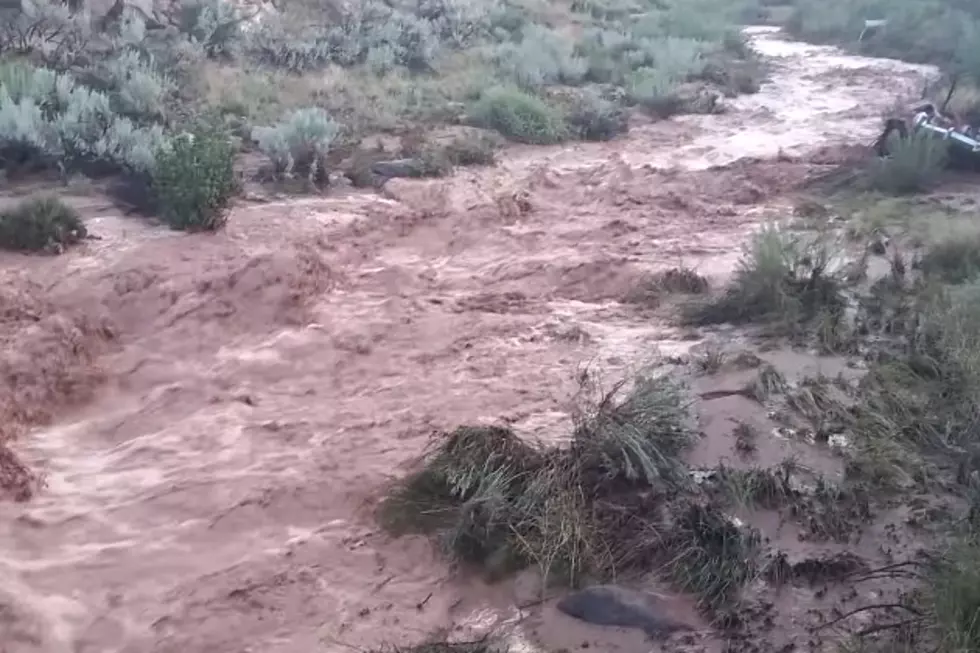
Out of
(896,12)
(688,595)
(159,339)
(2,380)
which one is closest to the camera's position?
(688,595)

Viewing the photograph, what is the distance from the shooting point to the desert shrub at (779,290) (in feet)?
22.5

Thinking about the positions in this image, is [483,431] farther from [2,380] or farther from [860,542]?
[2,380]

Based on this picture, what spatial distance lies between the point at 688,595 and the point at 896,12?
17.8 m

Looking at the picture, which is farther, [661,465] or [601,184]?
[601,184]

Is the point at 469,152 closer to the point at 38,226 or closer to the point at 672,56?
the point at 38,226

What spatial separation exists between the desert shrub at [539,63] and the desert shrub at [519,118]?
1.52 m

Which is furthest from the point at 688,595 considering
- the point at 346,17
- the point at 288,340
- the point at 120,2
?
the point at 346,17

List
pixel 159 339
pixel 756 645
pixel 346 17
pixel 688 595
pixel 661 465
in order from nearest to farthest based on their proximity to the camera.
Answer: pixel 756 645 < pixel 688 595 < pixel 661 465 < pixel 159 339 < pixel 346 17

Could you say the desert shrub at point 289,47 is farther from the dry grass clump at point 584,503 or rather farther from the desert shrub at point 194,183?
the dry grass clump at point 584,503

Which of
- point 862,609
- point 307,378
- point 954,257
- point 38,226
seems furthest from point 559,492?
point 38,226

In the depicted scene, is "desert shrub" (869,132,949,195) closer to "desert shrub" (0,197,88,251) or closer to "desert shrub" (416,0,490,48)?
"desert shrub" (416,0,490,48)

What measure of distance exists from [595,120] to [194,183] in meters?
5.32

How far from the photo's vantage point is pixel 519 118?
11219mm

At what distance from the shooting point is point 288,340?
22.7 feet
